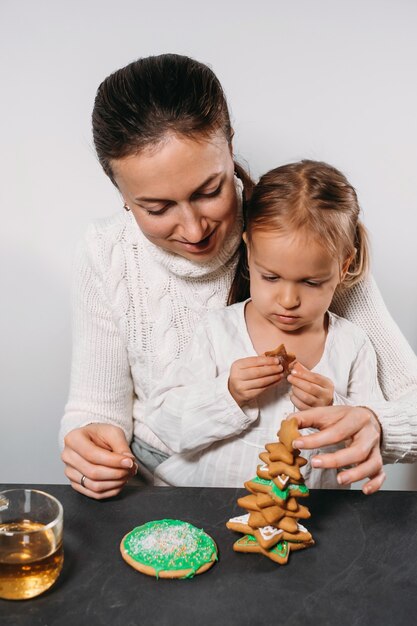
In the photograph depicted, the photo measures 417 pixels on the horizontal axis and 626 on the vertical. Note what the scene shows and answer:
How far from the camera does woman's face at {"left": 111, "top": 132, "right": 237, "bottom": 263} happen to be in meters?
1.38

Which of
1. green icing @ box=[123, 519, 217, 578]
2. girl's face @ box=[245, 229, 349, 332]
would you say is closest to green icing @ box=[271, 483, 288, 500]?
green icing @ box=[123, 519, 217, 578]

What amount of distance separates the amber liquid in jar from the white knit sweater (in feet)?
2.21

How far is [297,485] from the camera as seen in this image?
3.62 ft

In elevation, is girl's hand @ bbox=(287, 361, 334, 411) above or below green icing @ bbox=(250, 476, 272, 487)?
above

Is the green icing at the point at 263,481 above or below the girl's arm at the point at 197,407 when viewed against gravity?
above

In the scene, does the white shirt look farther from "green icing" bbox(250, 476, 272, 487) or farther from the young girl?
"green icing" bbox(250, 476, 272, 487)

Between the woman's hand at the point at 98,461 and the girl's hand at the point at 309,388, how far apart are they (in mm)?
316

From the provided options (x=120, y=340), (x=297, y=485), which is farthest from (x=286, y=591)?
(x=120, y=340)

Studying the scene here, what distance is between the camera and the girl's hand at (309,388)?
1.32 meters

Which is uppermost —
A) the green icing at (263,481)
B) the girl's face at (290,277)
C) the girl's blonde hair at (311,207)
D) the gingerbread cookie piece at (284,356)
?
the girl's blonde hair at (311,207)

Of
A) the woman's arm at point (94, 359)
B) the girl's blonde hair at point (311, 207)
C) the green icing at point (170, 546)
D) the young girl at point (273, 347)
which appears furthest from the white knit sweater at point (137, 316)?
the green icing at point (170, 546)

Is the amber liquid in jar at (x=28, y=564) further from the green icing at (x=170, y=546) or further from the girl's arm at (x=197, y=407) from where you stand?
the girl's arm at (x=197, y=407)

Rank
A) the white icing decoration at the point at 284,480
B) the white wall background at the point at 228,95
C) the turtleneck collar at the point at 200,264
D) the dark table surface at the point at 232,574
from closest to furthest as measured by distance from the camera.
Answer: the dark table surface at the point at 232,574, the white icing decoration at the point at 284,480, the turtleneck collar at the point at 200,264, the white wall background at the point at 228,95

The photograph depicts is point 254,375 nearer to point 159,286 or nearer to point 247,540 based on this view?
point 247,540
